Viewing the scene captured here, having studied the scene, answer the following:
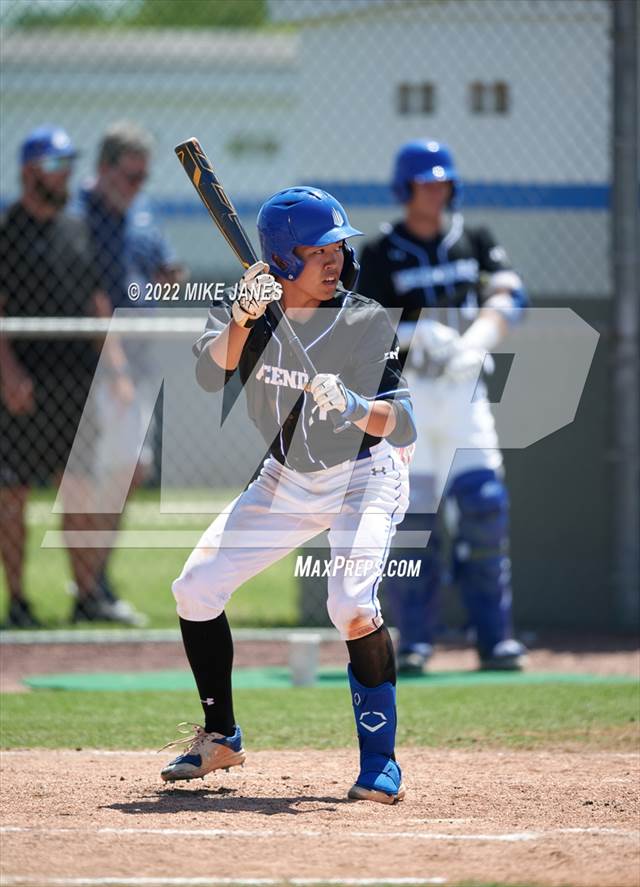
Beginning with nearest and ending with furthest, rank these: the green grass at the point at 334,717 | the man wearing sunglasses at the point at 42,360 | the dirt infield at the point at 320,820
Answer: the dirt infield at the point at 320,820
the green grass at the point at 334,717
the man wearing sunglasses at the point at 42,360

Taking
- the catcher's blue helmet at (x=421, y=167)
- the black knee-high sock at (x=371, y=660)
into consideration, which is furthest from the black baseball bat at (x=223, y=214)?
the catcher's blue helmet at (x=421, y=167)

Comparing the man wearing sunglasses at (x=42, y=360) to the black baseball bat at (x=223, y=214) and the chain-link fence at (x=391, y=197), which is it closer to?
the chain-link fence at (x=391, y=197)

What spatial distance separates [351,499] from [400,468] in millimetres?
224

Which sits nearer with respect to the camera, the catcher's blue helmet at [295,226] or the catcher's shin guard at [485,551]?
the catcher's blue helmet at [295,226]

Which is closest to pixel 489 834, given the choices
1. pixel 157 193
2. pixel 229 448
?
pixel 229 448

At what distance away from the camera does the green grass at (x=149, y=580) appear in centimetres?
902

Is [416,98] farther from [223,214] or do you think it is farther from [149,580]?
[223,214]

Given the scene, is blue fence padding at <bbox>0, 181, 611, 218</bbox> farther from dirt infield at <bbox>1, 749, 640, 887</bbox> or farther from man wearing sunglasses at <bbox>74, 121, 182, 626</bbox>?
dirt infield at <bbox>1, 749, 640, 887</bbox>

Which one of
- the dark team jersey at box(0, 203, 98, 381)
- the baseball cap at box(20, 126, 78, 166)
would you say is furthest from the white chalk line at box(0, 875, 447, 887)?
the baseball cap at box(20, 126, 78, 166)

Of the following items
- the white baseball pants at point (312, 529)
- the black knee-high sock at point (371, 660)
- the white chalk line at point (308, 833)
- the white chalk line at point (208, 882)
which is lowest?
the white chalk line at point (308, 833)

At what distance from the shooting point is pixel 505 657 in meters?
7.14

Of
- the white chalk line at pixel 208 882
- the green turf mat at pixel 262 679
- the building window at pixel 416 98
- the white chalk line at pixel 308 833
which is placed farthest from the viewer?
the building window at pixel 416 98

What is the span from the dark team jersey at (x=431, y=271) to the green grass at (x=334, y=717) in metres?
1.88

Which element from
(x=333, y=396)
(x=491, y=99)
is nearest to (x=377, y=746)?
(x=333, y=396)
